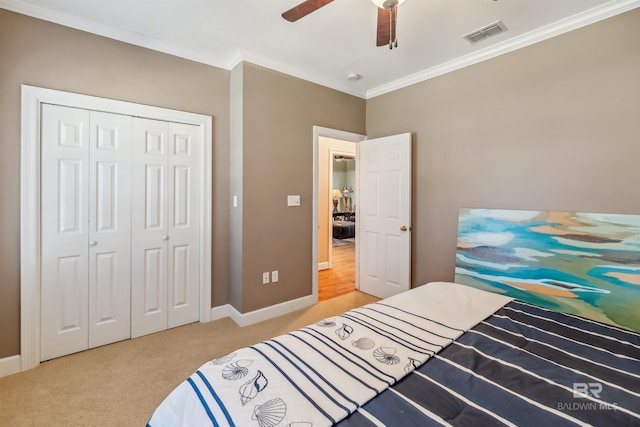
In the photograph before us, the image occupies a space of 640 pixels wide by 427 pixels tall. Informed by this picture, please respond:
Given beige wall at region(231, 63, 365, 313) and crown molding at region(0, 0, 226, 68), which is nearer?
crown molding at region(0, 0, 226, 68)

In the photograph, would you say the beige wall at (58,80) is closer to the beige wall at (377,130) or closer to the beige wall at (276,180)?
the beige wall at (377,130)

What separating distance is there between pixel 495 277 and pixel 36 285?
12.3ft

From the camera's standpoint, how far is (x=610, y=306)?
2.06 m

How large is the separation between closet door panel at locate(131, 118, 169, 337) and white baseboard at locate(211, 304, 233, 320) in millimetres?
447

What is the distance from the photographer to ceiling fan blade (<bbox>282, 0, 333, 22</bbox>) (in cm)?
156

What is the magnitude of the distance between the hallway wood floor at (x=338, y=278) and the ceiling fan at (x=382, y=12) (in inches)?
115

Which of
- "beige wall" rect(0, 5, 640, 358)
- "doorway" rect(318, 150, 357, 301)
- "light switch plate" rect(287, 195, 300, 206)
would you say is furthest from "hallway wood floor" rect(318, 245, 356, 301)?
"light switch plate" rect(287, 195, 300, 206)

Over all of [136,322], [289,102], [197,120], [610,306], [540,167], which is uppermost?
[289,102]

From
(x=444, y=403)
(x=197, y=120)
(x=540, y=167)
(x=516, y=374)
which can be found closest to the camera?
(x=444, y=403)

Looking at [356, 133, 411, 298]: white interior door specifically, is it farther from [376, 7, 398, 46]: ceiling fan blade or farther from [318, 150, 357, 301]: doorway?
[376, 7, 398, 46]: ceiling fan blade

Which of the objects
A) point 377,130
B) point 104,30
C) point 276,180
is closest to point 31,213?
point 104,30

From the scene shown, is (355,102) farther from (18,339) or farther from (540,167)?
(18,339)

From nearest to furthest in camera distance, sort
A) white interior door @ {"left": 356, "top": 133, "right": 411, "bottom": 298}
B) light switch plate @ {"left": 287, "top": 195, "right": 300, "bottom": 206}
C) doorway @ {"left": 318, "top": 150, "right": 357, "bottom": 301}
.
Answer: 1. light switch plate @ {"left": 287, "top": 195, "right": 300, "bottom": 206}
2. white interior door @ {"left": 356, "top": 133, "right": 411, "bottom": 298}
3. doorway @ {"left": 318, "top": 150, "right": 357, "bottom": 301}

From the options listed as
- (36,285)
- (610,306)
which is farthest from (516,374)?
(36,285)
